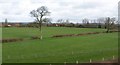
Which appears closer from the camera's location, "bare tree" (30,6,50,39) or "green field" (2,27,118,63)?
"green field" (2,27,118,63)

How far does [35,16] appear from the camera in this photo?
107438 mm

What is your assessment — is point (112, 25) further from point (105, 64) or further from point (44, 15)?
point (105, 64)

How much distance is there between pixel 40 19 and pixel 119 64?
7402 cm

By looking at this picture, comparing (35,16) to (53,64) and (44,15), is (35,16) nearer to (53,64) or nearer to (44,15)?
(44,15)

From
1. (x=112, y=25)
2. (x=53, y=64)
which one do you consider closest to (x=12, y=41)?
(x=53, y=64)

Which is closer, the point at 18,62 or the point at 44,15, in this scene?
the point at 18,62

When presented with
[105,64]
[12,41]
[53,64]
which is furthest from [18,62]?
[12,41]

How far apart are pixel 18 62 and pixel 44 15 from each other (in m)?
67.9

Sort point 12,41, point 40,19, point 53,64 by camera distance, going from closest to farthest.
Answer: point 53,64
point 12,41
point 40,19

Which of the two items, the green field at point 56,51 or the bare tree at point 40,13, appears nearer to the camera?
the green field at point 56,51

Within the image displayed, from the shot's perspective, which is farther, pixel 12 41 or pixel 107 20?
pixel 107 20

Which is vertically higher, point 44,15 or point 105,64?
point 44,15

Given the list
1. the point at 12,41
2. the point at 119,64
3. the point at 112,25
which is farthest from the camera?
the point at 112,25

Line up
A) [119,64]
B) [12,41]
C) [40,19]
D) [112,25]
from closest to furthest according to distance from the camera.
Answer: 1. [119,64]
2. [12,41]
3. [40,19]
4. [112,25]
